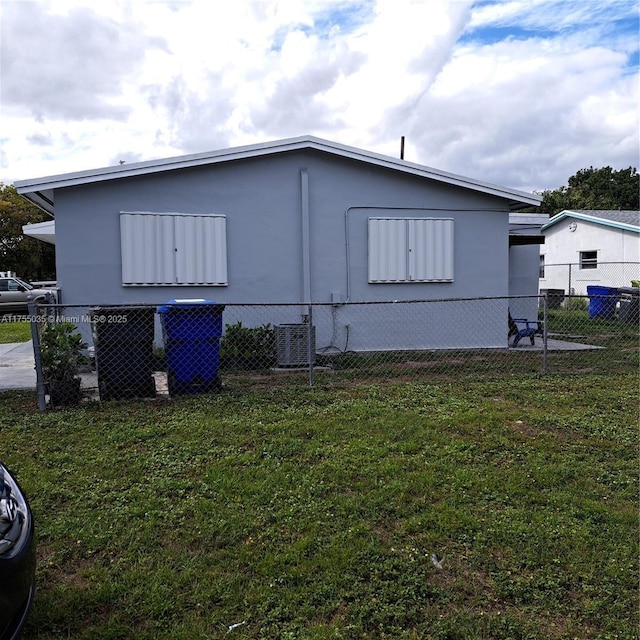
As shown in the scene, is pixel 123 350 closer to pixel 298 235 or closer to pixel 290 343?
pixel 290 343

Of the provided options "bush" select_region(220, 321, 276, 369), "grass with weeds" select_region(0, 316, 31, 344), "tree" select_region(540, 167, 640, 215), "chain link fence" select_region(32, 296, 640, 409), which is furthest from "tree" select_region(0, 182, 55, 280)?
"tree" select_region(540, 167, 640, 215)

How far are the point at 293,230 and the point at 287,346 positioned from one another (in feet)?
7.34

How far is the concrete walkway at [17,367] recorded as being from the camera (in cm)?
707

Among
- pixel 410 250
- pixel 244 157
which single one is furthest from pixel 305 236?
pixel 410 250

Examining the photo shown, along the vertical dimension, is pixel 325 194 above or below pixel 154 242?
above

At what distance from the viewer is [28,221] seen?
2995 cm

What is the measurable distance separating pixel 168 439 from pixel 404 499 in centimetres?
218

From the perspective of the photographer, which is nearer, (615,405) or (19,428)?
(19,428)

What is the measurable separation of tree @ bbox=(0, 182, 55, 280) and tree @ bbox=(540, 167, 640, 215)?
120ft

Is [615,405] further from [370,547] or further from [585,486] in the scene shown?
[370,547]

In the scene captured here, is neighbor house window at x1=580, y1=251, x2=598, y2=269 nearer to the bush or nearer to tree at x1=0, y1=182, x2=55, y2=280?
the bush

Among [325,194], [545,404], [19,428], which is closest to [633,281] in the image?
[325,194]

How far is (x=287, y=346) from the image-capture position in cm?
822

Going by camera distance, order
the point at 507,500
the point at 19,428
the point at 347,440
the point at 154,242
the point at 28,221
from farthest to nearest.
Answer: the point at 28,221 < the point at 154,242 < the point at 19,428 < the point at 347,440 < the point at 507,500
